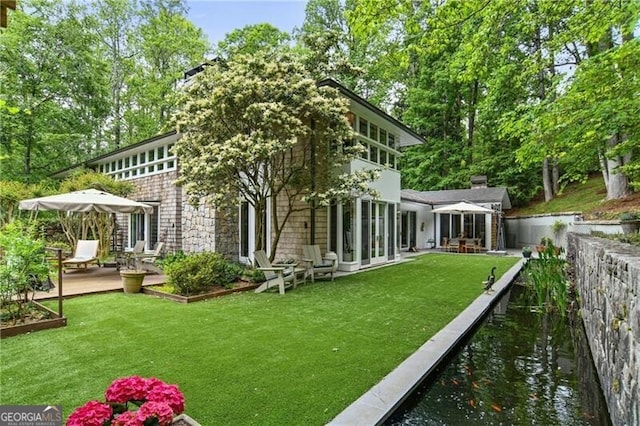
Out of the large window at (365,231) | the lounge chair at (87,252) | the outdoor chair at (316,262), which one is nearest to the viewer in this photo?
the outdoor chair at (316,262)

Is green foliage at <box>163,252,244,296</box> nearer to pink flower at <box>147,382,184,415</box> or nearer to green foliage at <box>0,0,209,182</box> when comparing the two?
pink flower at <box>147,382,184,415</box>

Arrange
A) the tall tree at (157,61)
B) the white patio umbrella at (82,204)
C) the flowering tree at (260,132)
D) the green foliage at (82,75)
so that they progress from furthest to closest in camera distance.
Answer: the tall tree at (157,61), the green foliage at (82,75), the white patio umbrella at (82,204), the flowering tree at (260,132)

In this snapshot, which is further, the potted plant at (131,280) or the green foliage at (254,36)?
the green foliage at (254,36)

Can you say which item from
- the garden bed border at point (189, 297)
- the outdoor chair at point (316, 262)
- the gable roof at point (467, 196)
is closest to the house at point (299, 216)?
the outdoor chair at point (316, 262)

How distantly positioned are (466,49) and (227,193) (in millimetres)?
6076

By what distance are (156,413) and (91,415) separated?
0.30 m

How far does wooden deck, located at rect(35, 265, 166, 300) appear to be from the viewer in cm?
735

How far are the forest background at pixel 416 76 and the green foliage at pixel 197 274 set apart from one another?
11.1 ft

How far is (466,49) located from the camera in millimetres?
5941

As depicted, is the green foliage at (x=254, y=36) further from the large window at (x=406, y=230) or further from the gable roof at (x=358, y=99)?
the large window at (x=406, y=230)

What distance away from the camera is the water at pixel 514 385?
317 centimetres

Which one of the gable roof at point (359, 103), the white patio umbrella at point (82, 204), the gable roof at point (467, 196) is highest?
the gable roof at point (359, 103)

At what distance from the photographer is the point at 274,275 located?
28.0 feet

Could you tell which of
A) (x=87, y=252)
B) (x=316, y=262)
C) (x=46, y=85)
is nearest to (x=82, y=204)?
(x=87, y=252)
